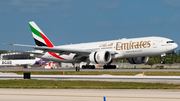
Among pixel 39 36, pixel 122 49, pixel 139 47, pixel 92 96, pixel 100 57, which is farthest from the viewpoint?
pixel 39 36

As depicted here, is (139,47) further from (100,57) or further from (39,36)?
(39,36)

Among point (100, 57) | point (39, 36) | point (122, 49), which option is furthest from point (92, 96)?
point (39, 36)

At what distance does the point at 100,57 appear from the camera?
45.1 meters

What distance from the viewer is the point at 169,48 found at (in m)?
43.7

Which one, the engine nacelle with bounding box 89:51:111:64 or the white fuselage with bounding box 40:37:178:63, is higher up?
the white fuselage with bounding box 40:37:178:63

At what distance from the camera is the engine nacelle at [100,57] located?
45.0 metres

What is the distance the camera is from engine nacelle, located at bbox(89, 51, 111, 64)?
4505 cm

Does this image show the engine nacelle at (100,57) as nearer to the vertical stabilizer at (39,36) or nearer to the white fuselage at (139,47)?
the white fuselage at (139,47)

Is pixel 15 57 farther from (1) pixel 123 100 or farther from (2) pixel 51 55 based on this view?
(1) pixel 123 100

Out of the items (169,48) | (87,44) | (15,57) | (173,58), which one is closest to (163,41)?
(169,48)

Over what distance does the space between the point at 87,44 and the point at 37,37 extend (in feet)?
37.1

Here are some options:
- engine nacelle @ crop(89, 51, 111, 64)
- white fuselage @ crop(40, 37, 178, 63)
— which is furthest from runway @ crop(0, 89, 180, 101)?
white fuselage @ crop(40, 37, 178, 63)

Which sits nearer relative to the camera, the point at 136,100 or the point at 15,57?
the point at 136,100

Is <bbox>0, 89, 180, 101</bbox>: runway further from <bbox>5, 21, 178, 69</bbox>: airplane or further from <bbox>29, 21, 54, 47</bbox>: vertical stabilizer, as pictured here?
<bbox>29, 21, 54, 47</bbox>: vertical stabilizer
